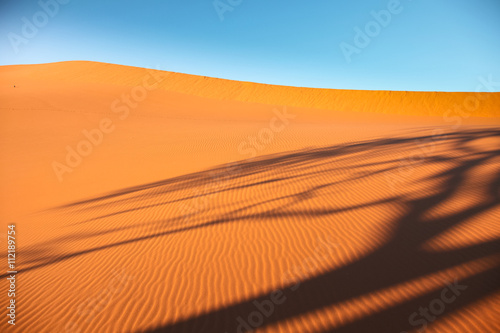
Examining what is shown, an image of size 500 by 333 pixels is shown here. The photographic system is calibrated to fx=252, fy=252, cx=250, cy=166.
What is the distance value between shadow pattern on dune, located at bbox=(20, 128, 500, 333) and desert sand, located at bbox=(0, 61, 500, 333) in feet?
0.09

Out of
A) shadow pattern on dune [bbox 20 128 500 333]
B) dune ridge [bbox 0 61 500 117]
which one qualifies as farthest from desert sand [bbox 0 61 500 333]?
dune ridge [bbox 0 61 500 117]

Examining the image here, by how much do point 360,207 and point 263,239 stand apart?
101 inches

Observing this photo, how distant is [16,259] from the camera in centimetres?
500

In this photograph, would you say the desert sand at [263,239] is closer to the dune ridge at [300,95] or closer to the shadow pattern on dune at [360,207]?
the shadow pattern on dune at [360,207]

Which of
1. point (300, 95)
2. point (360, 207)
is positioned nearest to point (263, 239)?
point (360, 207)

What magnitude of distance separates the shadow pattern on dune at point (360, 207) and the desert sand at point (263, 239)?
3cm

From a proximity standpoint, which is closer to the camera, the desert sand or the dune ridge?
the desert sand

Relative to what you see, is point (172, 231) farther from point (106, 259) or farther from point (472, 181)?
point (472, 181)

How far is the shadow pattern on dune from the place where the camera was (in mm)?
3192

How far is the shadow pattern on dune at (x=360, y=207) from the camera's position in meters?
3.19

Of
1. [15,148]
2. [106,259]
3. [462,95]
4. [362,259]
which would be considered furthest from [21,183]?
[462,95]

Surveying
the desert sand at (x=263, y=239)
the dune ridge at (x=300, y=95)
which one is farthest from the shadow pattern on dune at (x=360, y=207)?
the dune ridge at (x=300, y=95)

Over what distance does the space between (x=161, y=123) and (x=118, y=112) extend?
6741 mm

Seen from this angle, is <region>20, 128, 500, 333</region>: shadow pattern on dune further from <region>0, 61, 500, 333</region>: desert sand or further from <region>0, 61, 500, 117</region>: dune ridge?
<region>0, 61, 500, 117</region>: dune ridge
